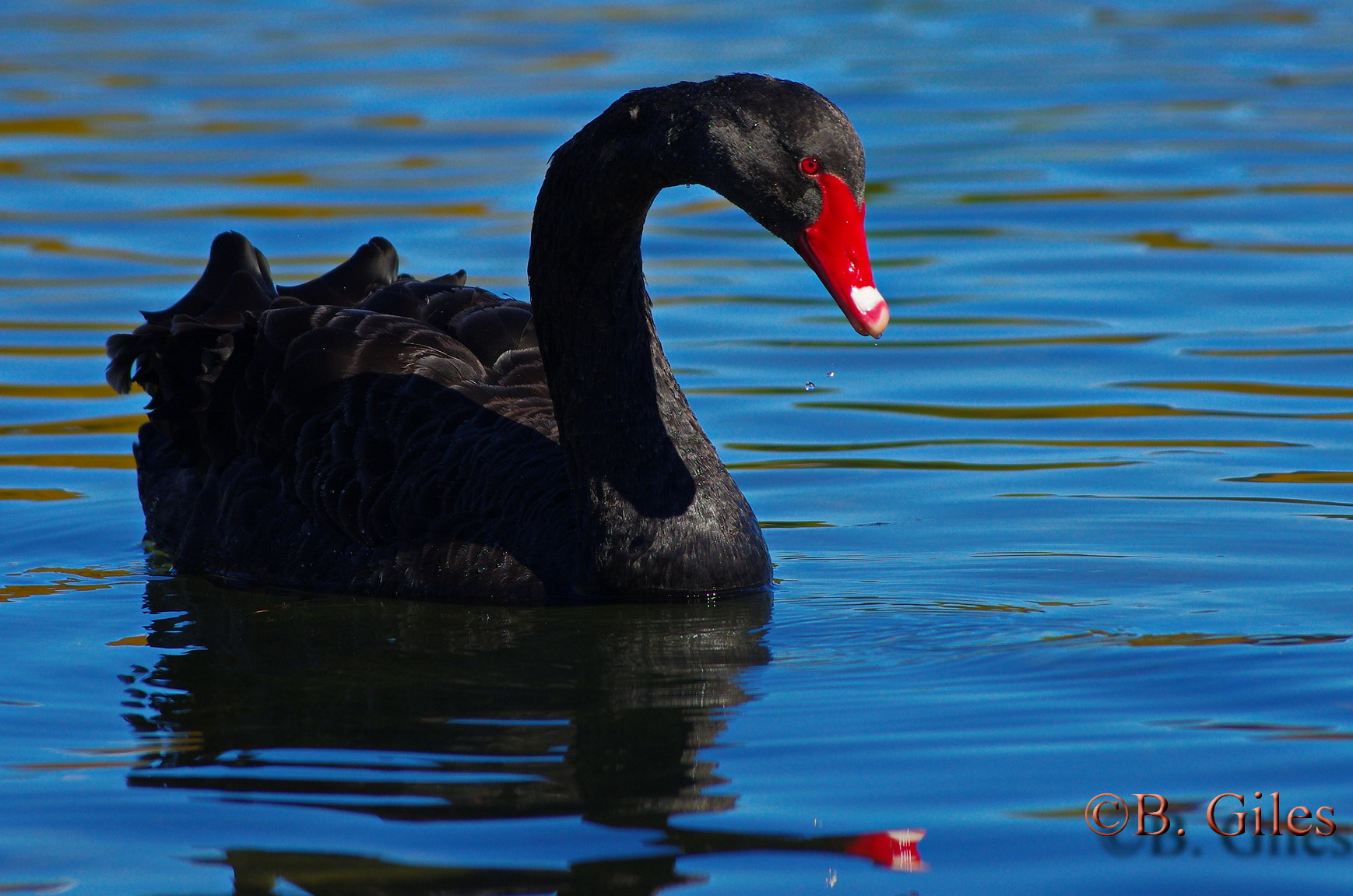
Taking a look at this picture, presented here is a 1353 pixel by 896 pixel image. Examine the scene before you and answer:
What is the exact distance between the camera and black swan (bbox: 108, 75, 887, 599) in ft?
20.2

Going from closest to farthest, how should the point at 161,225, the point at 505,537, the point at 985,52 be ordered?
the point at 505,537, the point at 161,225, the point at 985,52

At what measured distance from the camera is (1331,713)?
512 centimetres

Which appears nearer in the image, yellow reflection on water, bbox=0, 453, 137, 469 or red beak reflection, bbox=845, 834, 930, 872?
red beak reflection, bbox=845, 834, 930, 872

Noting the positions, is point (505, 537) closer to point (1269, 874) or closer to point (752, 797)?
point (752, 797)

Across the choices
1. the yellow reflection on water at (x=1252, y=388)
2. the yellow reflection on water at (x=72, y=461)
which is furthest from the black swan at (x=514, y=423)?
the yellow reflection on water at (x=1252, y=388)

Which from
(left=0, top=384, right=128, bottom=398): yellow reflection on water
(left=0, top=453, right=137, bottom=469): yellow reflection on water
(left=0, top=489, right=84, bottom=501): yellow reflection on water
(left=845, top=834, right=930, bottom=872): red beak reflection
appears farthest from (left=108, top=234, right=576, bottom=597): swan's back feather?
(left=845, top=834, right=930, bottom=872): red beak reflection

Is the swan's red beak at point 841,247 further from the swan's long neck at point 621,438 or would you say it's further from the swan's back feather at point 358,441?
the swan's back feather at point 358,441

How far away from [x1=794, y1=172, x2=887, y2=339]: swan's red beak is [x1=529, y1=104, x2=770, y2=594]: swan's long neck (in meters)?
0.95

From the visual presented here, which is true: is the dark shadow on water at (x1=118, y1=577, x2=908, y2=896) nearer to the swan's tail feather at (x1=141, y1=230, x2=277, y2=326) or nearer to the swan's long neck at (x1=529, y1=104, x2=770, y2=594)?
the swan's long neck at (x1=529, y1=104, x2=770, y2=594)

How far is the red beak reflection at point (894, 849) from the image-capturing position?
169 inches

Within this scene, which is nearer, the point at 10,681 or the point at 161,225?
the point at 10,681

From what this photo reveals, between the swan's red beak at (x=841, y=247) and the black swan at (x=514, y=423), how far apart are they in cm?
4

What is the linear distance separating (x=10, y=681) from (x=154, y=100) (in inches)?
541

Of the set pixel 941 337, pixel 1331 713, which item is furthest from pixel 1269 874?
pixel 941 337
